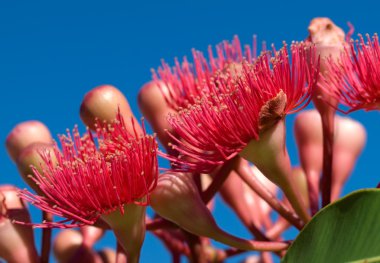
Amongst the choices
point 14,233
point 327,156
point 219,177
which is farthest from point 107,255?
point 327,156

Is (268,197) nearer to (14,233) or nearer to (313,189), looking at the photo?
(313,189)

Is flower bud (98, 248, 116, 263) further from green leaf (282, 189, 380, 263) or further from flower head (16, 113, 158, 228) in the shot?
green leaf (282, 189, 380, 263)

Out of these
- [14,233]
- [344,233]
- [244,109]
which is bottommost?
[344,233]

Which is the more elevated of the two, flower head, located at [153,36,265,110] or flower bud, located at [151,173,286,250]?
flower head, located at [153,36,265,110]

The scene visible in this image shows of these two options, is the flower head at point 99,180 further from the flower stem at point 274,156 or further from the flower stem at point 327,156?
the flower stem at point 327,156

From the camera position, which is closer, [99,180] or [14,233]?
[99,180]

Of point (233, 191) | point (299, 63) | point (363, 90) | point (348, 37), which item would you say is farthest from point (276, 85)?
point (233, 191)

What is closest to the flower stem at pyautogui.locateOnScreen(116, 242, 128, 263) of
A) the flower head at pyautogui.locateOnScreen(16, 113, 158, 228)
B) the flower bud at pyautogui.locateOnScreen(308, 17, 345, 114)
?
the flower head at pyautogui.locateOnScreen(16, 113, 158, 228)

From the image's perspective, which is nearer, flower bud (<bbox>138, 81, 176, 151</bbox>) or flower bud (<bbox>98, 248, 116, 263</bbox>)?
flower bud (<bbox>138, 81, 176, 151</bbox>)

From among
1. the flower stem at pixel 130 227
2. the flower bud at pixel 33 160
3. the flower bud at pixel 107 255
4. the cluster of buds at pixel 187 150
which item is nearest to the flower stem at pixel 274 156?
the cluster of buds at pixel 187 150
